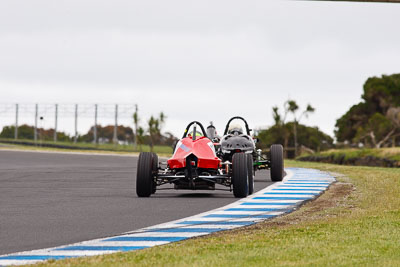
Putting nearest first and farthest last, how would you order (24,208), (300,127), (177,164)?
(24,208) → (177,164) → (300,127)

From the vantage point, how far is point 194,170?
16.6 meters

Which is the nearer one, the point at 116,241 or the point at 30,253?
the point at 30,253

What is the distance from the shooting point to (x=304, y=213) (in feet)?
42.1

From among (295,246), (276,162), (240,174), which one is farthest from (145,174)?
(295,246)

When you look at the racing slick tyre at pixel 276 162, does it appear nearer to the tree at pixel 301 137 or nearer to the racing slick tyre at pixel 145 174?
the racing slick tyre at pixel 145 174

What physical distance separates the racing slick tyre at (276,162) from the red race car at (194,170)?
5.35 meters

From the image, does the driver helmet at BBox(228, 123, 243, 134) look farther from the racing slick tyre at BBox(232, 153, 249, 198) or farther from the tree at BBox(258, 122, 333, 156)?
the tree at BBox(258, 122, 333, 156)

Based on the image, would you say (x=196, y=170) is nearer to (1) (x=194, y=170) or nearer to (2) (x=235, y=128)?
(1) (x=194, y=170)

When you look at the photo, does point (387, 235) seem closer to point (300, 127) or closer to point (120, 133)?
point (300, 127)

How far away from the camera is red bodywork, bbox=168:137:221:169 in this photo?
16.6 m

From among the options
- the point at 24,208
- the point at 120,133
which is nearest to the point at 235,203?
the point at 24,208

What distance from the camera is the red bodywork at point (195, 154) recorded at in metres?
16.6

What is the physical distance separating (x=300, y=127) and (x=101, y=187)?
247 feet

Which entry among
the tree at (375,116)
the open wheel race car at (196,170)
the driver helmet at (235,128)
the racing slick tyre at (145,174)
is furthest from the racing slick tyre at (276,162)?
the tree at (375,116)
